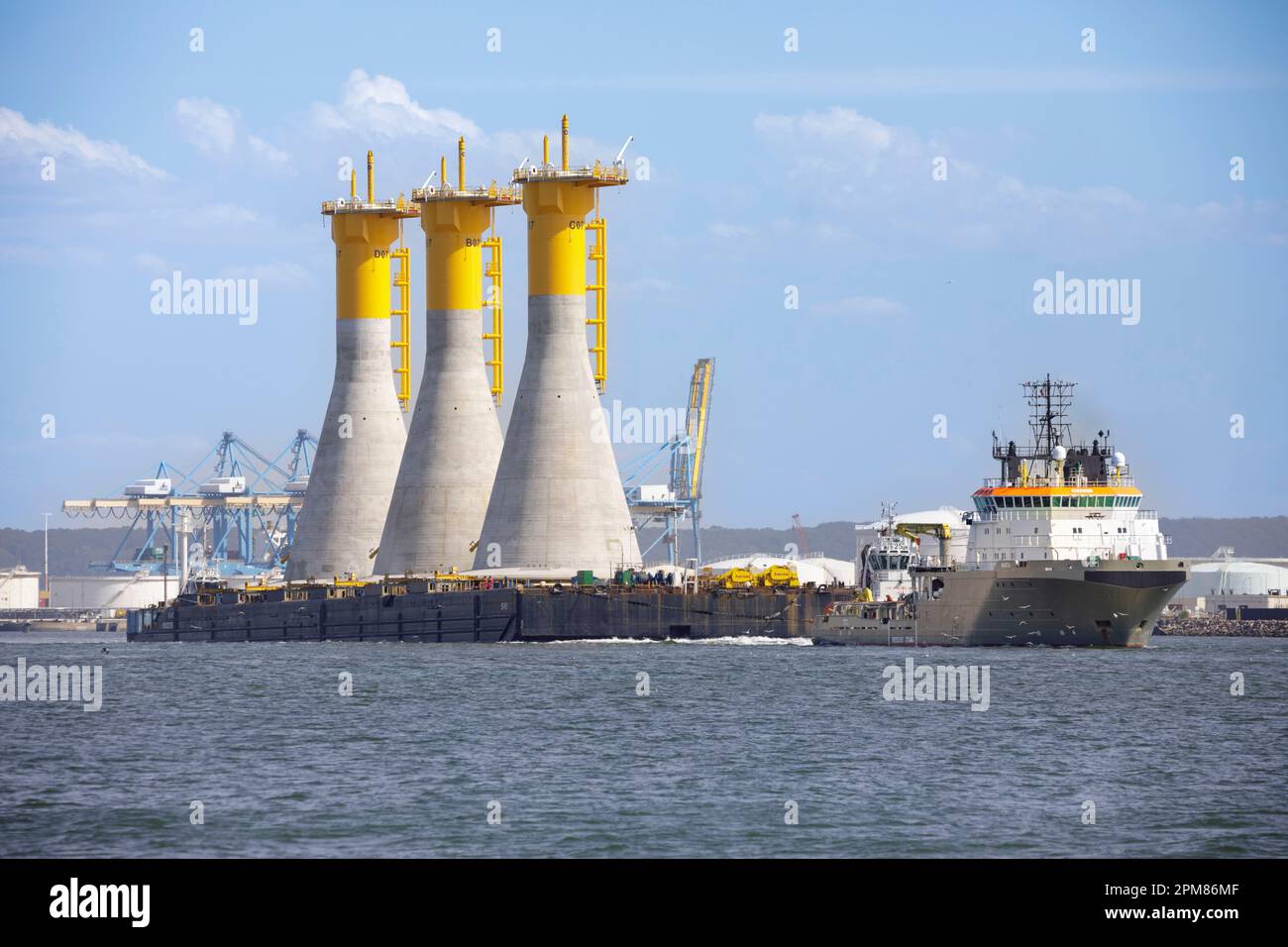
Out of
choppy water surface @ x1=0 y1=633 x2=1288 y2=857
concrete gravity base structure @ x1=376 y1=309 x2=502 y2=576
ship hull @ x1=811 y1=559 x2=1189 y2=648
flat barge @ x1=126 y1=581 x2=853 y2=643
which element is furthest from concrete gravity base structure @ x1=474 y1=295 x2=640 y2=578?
choppy water surface @ x1=0 y1=633 x2=1288 y2=857

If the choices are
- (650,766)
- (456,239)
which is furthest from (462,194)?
(650,766)

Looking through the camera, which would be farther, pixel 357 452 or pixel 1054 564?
pixel 357 452

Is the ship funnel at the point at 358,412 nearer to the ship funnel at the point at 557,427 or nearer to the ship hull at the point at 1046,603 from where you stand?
the ship funnel at the point at 557,427

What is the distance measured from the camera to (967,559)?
312ft

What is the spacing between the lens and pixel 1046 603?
89875mm

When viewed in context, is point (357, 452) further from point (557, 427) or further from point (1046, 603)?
point (1046, 603)

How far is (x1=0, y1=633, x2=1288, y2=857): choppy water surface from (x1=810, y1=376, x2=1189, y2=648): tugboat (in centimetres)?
950

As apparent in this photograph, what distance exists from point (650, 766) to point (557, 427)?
183ft

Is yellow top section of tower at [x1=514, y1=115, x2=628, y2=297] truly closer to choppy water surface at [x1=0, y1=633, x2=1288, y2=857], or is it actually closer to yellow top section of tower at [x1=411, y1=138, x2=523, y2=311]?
yellow top section of tower at [x1=411, y1=138, x2=523, y2=311]
